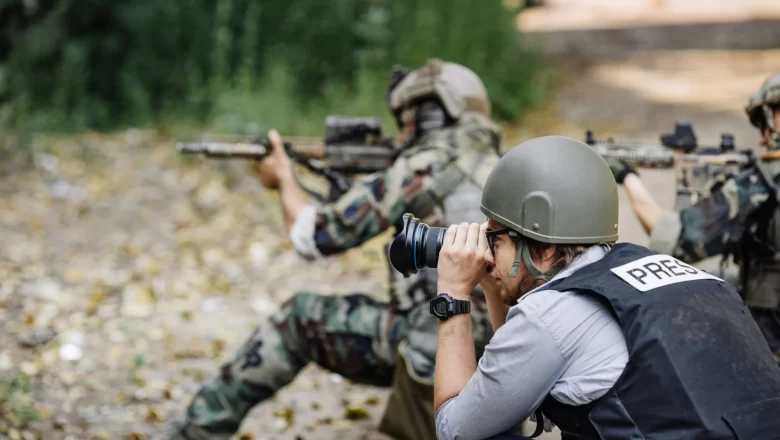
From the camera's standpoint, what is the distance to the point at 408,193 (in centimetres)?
367

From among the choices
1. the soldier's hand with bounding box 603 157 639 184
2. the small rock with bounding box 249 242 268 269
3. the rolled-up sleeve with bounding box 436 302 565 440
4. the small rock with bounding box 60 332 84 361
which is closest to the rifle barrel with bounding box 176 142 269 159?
the small rock with bounding box 60 332 84 361

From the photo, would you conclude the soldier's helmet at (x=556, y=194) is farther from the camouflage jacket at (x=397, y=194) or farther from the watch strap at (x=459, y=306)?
the camouflage jacket at (x=397, y=194)

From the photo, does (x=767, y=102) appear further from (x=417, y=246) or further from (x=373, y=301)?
(x=417, y=246)

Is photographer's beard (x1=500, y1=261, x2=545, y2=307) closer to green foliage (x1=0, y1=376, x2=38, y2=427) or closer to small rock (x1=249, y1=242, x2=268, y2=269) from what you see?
green foliage (x1=0, y1=376, x2=38, y2=427)

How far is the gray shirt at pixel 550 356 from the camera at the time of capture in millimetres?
2047

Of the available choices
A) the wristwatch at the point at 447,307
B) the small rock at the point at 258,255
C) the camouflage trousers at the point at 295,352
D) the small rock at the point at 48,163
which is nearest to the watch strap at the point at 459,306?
the wristwatch at the point at 447,307

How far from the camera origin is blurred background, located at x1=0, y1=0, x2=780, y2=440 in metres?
4.78

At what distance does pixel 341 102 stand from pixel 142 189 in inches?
85.2

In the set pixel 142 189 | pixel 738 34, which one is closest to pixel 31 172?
pixel 142 189

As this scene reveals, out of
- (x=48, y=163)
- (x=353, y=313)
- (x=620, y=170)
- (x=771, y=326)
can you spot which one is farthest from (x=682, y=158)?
(x=48, y=163)

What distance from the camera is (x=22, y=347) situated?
4930mm

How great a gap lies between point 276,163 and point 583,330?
263cm

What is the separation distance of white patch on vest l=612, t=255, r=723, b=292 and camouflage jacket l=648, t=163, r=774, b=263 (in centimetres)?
151

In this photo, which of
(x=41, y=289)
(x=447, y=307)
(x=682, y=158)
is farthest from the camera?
(x=41, y=289)
